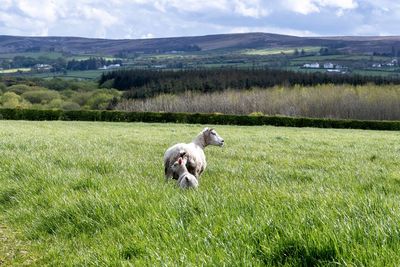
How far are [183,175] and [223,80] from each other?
144m

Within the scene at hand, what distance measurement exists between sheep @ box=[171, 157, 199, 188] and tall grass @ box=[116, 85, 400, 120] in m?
109

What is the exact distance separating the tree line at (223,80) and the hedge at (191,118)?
251 feet

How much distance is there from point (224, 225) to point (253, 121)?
57.3 meters

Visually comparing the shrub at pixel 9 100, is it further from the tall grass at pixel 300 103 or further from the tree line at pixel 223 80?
the tree line at pixel 223 80

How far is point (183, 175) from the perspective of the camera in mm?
8664

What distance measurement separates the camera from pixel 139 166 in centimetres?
1194

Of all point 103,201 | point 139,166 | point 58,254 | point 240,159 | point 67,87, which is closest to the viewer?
point 58,254

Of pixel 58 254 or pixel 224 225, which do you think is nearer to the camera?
pixel 224 225

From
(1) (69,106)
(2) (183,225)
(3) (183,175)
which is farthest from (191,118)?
(1) (69,106)

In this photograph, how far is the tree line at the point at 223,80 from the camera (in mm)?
145250

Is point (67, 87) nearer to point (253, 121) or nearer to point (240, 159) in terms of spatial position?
point (253, 121)

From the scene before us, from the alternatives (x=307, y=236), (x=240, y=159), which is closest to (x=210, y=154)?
(x=240, y=159)

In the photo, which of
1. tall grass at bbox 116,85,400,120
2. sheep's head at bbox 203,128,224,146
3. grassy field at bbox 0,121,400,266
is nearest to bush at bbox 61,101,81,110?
tall grass at bbox 116,85,400,120

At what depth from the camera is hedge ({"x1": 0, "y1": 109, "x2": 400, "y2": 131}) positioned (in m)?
61.4
